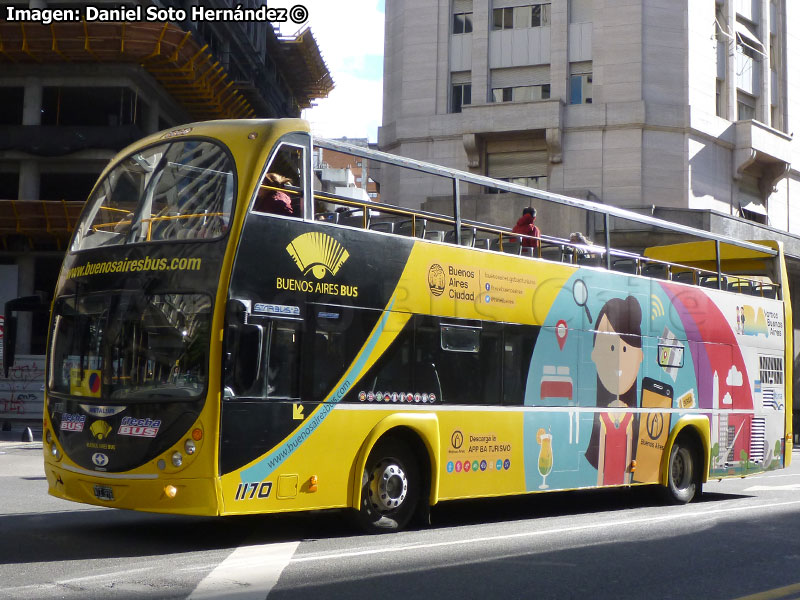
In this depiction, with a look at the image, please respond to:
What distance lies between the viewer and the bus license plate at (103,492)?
865cm

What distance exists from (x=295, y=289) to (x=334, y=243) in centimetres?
69

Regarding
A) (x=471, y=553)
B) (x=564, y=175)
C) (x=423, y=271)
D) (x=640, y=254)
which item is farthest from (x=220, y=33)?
(x=471, y=553)

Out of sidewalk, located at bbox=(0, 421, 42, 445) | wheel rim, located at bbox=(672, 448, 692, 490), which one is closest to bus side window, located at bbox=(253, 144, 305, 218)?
wheel rim, located at bbox=(672, 448, 692, 490)

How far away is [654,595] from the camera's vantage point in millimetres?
7094

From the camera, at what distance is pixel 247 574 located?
289 inches

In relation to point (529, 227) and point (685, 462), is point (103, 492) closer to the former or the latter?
point (529, 227)

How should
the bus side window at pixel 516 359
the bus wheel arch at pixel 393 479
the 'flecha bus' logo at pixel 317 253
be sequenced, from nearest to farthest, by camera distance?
the 'flecha bus' logo at pixel 317 253 → the bus wheel arch at pixel 393 479 → the bus side window at pixel 516 359

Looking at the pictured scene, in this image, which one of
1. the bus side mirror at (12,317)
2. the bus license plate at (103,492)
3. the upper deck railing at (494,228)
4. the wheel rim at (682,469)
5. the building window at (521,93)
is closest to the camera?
the bus license plate at (103,492)

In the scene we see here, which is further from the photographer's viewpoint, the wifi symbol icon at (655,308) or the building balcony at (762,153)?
the building balcony at (762,153)

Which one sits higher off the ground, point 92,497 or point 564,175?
point 564,175

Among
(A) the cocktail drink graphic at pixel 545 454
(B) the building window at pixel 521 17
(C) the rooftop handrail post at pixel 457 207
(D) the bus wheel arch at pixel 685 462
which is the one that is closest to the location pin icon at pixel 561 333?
(A) the cocktail drink graphic at pixel 545 454

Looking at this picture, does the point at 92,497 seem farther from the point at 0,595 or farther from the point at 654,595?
the point at 654,595

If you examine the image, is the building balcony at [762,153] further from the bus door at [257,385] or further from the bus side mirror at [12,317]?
the bus side mirror at [12,317]

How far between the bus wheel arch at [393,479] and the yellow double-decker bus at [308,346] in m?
0.02
